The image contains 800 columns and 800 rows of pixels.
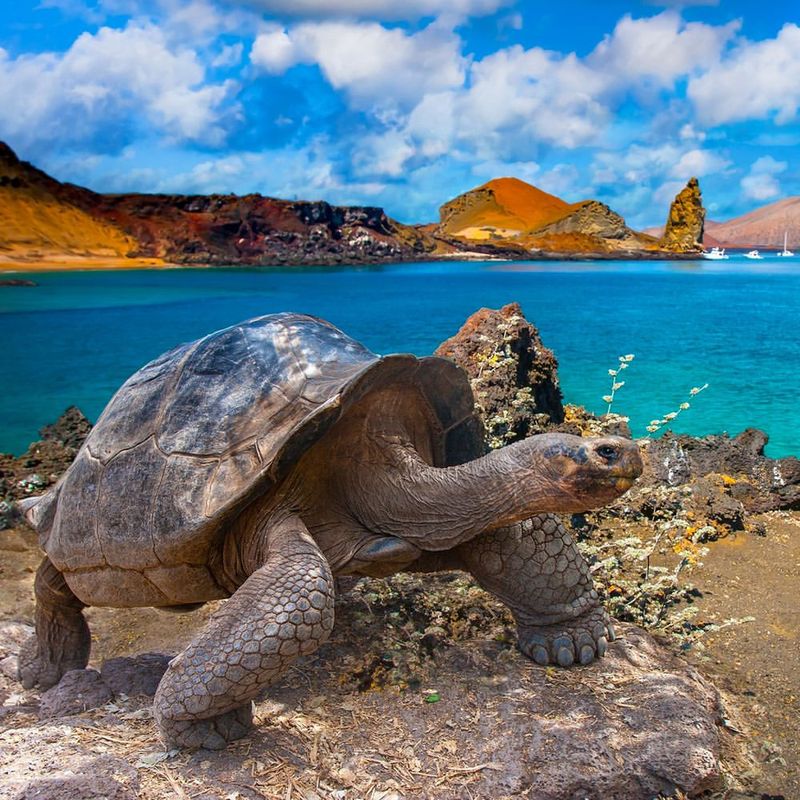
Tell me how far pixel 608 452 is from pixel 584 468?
4.5 inches

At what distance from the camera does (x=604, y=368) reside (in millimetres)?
22250

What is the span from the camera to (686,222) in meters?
157

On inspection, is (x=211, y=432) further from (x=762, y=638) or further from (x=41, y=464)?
(x=41, y=464)

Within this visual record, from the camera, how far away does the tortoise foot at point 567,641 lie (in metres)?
4.03

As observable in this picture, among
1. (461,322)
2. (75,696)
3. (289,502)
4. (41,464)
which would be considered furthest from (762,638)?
(461,322)

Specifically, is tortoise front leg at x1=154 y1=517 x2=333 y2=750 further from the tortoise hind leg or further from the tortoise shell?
the tortoise hind leg

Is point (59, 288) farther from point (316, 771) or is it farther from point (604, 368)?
point (316, 771)

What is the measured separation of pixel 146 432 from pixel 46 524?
106cm

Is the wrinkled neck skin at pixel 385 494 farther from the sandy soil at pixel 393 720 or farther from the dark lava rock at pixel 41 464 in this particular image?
the dark lava rock at pixel 41 464

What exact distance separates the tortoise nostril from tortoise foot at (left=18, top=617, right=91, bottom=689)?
3530 millimetres

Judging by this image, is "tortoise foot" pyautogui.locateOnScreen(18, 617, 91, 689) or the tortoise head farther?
"tortoise foot" pyautogui.locateOnScreen(18, 617, 91, 689)

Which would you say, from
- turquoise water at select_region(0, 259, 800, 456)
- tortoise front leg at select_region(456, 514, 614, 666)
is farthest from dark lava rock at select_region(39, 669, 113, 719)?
turquoise water at select_region(0, 259, 800, 456)

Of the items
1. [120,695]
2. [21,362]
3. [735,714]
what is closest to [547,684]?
[735,714]

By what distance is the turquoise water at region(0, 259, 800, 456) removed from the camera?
17750mm
